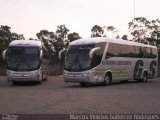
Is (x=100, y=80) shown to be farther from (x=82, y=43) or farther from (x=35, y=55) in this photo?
(x=35, y=55)

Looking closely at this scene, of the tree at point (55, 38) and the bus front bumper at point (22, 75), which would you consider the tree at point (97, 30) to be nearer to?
the tree at point (55, 38)

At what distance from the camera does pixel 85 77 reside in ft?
93.5

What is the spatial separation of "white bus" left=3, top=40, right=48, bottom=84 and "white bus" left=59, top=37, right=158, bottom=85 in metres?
2.88

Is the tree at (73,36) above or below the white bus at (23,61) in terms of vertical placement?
below

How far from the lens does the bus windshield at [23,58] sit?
31.2 metres

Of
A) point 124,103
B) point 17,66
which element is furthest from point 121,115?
point 17,66

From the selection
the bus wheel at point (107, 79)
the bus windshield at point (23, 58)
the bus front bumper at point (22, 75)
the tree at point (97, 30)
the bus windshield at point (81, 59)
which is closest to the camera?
the bus windshield at point (81, 59)

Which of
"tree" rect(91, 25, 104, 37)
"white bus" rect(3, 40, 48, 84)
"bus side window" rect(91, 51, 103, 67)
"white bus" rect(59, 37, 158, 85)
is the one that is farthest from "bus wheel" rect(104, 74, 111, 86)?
"tree" rect(91, 25, 104, 37)

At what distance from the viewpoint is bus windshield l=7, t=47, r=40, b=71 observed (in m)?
31.2

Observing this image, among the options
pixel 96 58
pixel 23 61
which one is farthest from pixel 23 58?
pixel 96 58

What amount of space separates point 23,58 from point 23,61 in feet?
0.79

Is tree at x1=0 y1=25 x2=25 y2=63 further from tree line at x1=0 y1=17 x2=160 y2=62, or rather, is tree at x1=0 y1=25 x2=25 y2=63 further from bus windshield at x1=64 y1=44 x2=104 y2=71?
bus windshield at x1=64 y1=44 x2=104 y2=71

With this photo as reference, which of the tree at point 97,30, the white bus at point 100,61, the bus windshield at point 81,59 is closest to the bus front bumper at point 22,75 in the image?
the white bus at point 100,61

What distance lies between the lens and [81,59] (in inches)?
1133
